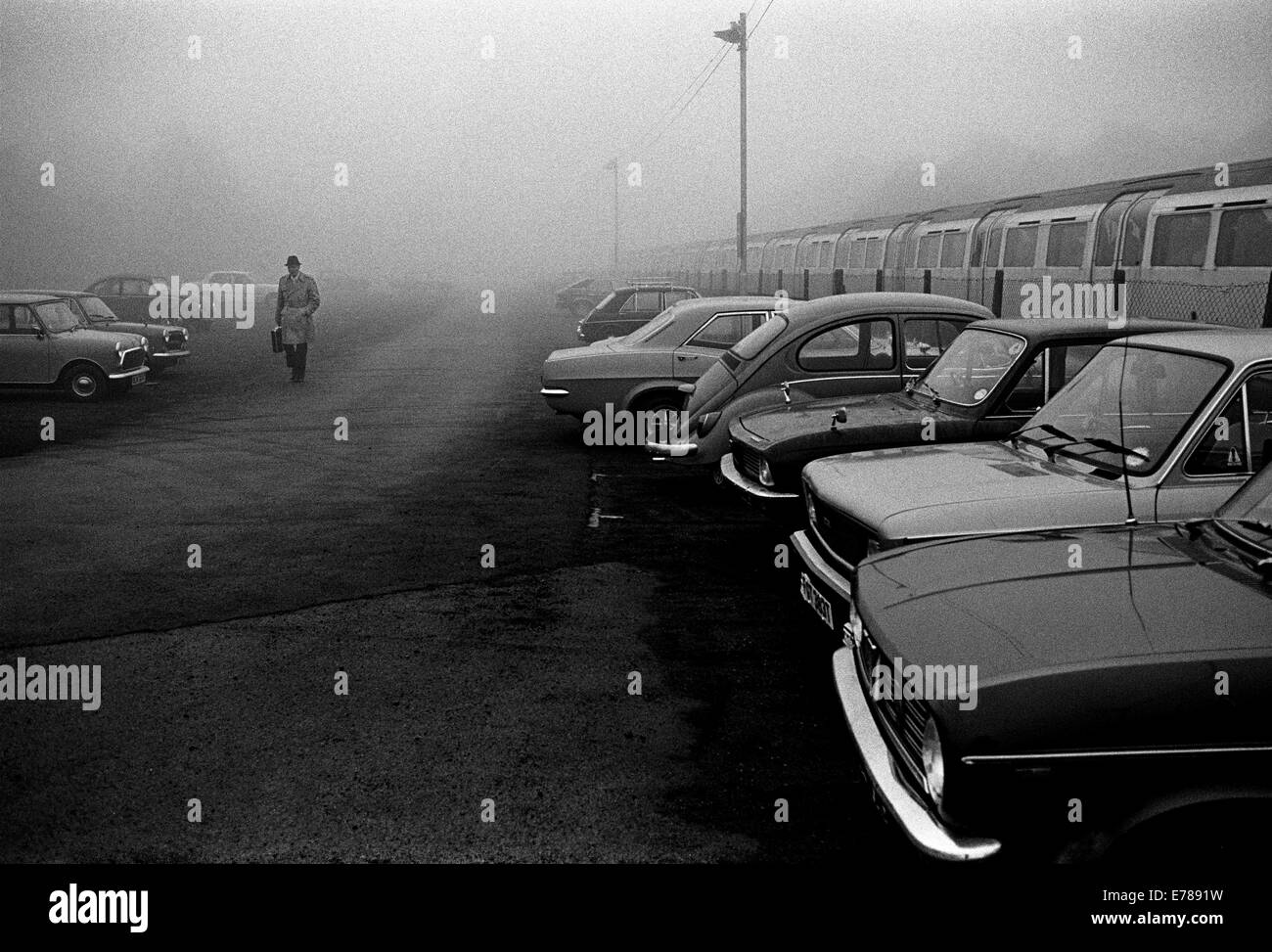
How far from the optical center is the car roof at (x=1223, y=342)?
4961mm

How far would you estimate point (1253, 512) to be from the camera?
3.80 meters

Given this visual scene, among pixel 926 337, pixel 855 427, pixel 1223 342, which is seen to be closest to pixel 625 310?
pixel 926 337

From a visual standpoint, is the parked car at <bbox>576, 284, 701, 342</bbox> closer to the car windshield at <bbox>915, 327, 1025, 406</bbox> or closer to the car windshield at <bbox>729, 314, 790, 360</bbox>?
the car windshield at <bbox>729, 314, 790, 360</bbox>

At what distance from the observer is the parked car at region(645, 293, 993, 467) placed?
930cm

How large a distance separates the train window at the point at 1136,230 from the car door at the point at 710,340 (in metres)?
9.82

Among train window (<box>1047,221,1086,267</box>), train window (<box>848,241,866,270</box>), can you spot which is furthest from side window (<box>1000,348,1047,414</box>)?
train window (<box>848,241,866,270</box>)

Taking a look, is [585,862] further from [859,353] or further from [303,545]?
[859,353]

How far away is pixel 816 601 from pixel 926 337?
4.32 metres

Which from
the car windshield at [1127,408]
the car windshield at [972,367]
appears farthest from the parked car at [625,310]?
the car windshield at [1127,408]

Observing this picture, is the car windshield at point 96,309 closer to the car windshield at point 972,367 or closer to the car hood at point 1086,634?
the car windshield at point 972,367

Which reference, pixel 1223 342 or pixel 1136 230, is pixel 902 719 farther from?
pixel 1136 230
